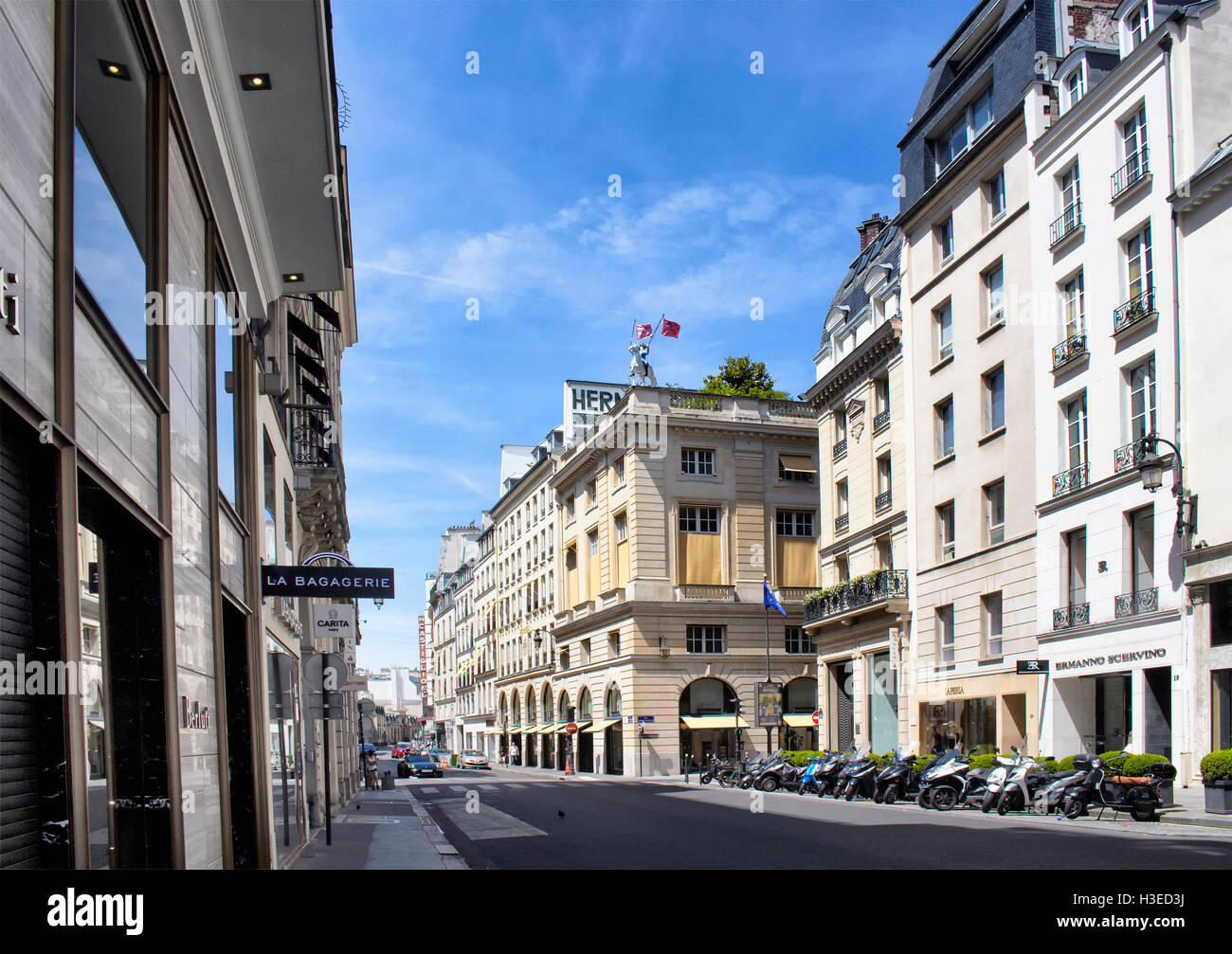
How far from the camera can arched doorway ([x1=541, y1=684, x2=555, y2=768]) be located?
74375 millimetres

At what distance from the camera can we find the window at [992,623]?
31.8 m

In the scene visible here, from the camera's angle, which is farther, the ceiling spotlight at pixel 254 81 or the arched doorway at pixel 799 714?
the arched doorway at pixel 799 714

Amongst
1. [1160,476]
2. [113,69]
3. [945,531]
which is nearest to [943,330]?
[945,531]

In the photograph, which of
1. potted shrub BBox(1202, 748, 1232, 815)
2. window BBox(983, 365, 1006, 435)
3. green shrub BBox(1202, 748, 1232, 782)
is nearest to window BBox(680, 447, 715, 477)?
window BBox(983, 365, 1006, 435)

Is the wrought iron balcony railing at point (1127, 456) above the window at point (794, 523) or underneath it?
above

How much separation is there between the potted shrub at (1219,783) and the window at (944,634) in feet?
51.4

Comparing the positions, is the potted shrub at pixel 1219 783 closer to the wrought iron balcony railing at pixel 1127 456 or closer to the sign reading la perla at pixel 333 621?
the wrought iron balcony railing at pixel 1127 456

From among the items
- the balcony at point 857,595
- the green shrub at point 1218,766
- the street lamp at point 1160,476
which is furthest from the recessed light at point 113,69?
the balcony at point 857,595

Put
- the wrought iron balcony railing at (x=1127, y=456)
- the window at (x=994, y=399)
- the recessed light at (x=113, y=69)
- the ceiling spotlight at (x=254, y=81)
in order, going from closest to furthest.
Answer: the recessed light at (x=113, y=69), the ceiling spotlight at (x=254, y=81), the wrought iron balcony railing at (x=1127, y=456), the window at (x=994, y=399)

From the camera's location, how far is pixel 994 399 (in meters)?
32.2

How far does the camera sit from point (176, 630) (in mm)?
7562

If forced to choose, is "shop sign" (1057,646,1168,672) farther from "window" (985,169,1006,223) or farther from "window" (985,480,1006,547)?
"window" (985,169,1006,223)

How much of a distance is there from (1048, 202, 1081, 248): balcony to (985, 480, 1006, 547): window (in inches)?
267
